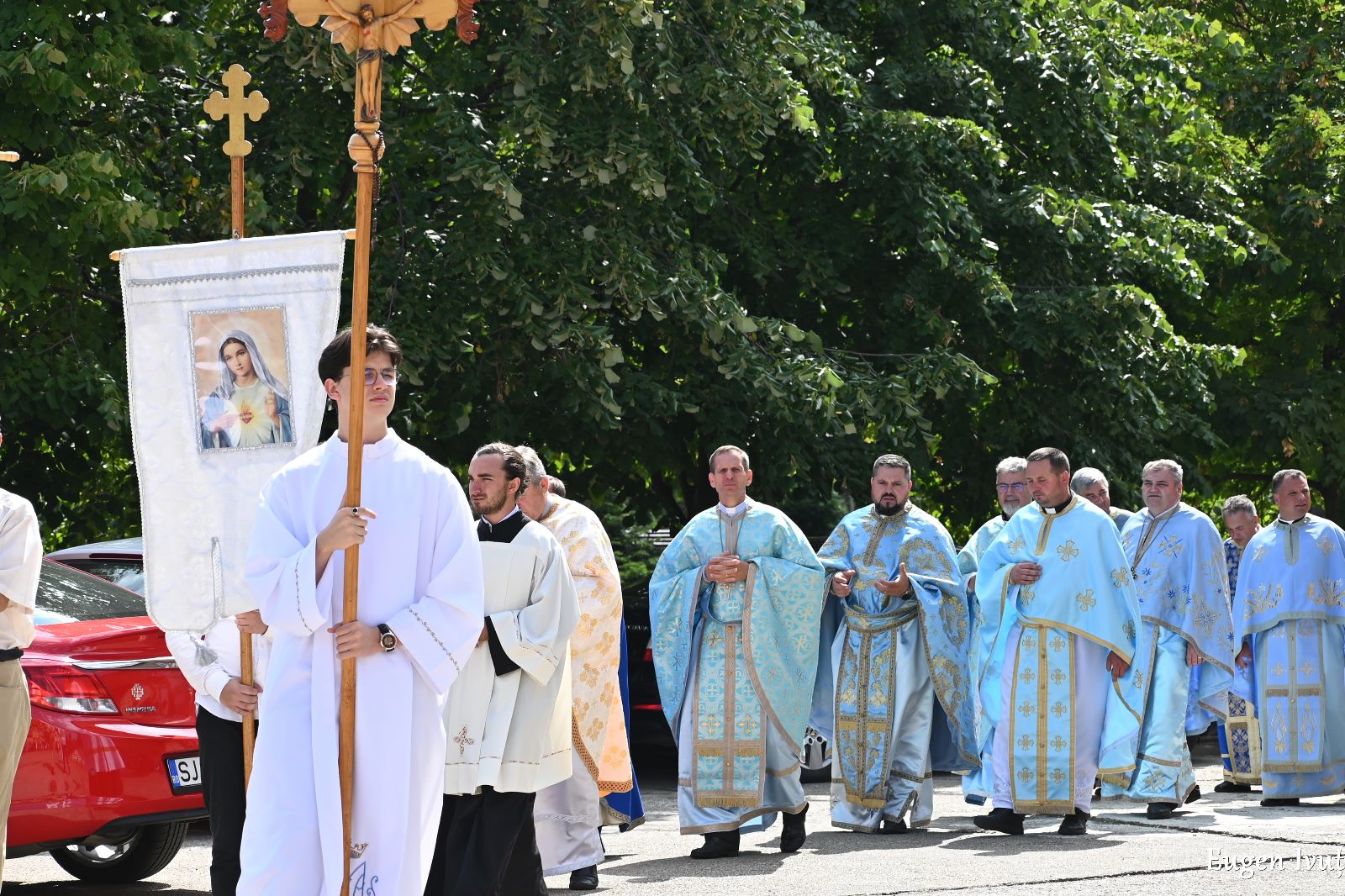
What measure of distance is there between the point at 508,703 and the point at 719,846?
106 inches

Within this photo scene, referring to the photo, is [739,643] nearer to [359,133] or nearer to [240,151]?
[240,151]

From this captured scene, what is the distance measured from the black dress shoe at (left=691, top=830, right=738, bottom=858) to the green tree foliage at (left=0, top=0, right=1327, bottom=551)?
4.54 metres

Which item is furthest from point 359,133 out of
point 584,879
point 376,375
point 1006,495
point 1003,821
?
point 1006,495

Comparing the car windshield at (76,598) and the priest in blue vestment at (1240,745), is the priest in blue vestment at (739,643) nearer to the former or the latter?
the car windshield at (76,598)

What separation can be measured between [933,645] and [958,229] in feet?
21.8

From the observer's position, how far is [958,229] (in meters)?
16.5

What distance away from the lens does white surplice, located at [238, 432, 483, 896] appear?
16.1ft

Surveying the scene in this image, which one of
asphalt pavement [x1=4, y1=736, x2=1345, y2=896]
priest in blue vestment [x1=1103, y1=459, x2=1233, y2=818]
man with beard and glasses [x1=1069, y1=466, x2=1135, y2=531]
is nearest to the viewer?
asphalt pavement [x1=4, y1=736, x2=1345, y2=896]

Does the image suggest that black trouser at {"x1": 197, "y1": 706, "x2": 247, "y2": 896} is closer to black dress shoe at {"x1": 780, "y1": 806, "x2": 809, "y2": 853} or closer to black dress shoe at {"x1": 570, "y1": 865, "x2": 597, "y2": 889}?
black dress shoe at {"x1": 570, "y1": 865, "x2": 597, "y2": 889}

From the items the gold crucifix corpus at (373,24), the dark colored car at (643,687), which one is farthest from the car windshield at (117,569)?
the gold crucifix corpus at (373,24)

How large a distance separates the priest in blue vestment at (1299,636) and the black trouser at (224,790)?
26.0 feet

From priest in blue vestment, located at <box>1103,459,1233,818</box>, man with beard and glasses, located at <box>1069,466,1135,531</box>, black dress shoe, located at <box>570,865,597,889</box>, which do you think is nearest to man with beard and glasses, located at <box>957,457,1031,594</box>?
man with beard and glasses, located at <box>1069,466,1135,531</box>

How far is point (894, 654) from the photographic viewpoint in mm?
10703

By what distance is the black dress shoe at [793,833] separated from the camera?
9.73 m
